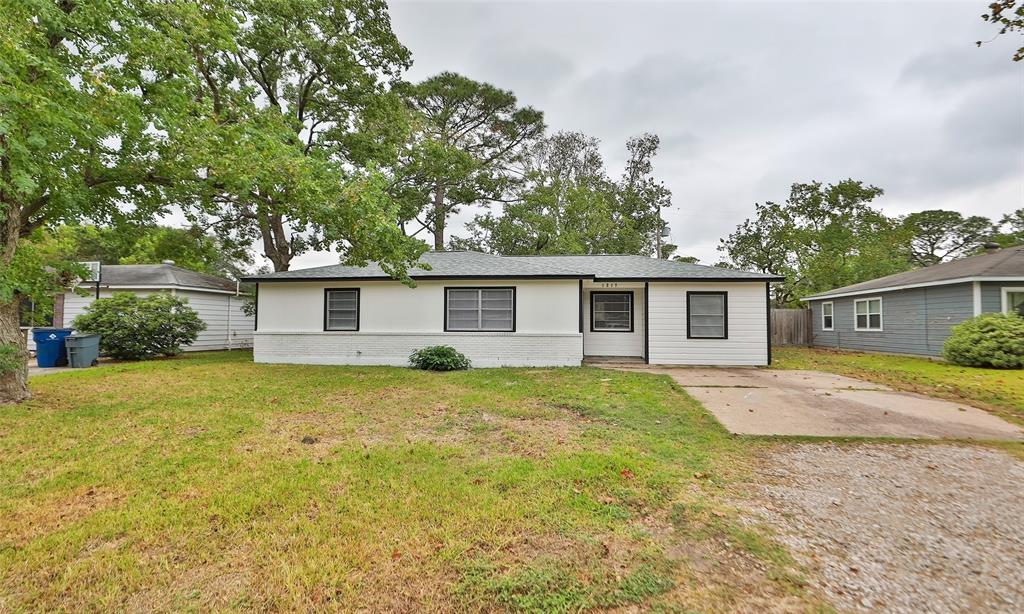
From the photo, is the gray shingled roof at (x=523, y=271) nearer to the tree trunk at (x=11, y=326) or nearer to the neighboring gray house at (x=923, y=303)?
the tree trunk at (x=11, y=326)

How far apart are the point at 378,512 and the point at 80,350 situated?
13.0 meters

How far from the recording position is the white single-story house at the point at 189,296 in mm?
14328

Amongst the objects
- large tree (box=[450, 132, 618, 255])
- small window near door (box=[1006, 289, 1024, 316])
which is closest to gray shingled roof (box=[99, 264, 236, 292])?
large tree (box=[450, 132, 618, 255])

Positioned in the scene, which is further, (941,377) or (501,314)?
(501,314)

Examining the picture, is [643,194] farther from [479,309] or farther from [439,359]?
[439,359]

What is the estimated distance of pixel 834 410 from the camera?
233 inches

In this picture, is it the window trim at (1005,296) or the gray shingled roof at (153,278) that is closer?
the window trim at (1005,296)

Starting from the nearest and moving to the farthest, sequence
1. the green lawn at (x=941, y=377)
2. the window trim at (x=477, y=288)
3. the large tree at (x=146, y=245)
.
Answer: the green lawn at (x=941, y=377), the large tree at (x=146, y=245), the window trim at (x=477, y=288)

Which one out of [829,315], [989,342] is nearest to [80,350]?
[989,342]

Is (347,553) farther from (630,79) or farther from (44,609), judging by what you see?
(630,79)

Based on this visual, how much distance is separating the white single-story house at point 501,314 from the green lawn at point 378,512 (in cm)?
530

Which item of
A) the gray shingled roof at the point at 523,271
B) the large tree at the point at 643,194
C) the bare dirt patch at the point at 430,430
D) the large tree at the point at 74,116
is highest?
the large tree at the point at 643,194

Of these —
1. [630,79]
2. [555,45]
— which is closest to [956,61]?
[630,79]

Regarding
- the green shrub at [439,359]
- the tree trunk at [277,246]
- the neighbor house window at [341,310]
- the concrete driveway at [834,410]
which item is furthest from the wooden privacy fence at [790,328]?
the tree trunk at [277,246]
